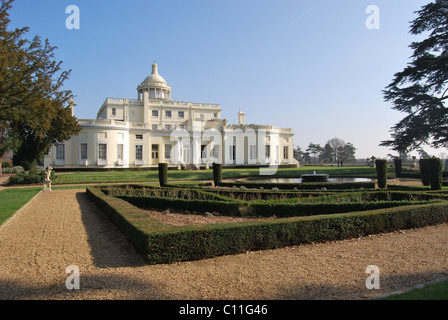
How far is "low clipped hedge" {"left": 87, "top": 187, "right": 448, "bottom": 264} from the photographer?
5344 millimetres

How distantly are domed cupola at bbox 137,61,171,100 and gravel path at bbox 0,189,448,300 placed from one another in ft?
159

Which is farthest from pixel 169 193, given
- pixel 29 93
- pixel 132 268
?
pixel 132 268

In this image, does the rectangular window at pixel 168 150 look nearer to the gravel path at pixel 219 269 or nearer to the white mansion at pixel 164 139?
the white mansion at pixel 164 139

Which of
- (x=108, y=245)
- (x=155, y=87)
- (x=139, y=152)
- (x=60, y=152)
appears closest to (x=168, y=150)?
(x=139, y=152)

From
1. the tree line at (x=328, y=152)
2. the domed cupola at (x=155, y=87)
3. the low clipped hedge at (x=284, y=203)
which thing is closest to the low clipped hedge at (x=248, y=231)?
the low clipped hedge at (x=284, y=203)

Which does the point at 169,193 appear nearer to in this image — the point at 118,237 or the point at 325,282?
the point at 118,237

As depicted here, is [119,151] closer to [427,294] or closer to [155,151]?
[155,151]

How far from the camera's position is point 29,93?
1280 centimetres

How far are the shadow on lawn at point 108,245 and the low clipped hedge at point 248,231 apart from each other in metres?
0.18

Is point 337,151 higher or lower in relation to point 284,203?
higher

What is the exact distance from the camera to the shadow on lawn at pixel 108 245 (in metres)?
5.36

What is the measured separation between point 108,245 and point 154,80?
166ft

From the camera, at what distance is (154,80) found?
53656 millimetres

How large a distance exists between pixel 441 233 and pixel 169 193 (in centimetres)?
934
